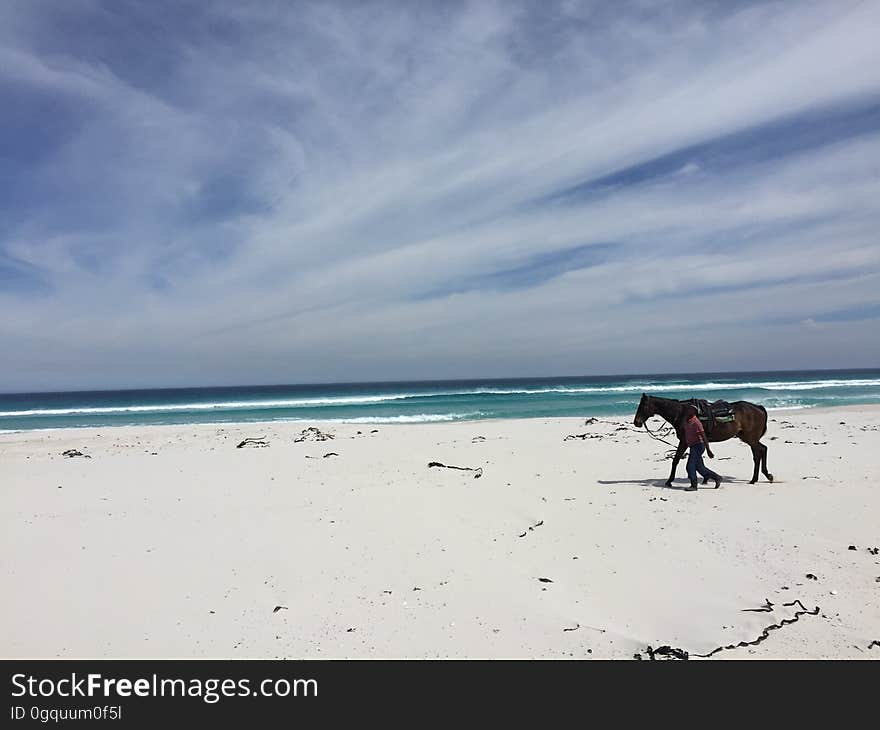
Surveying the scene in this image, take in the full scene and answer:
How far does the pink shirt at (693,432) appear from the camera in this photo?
9477 mm

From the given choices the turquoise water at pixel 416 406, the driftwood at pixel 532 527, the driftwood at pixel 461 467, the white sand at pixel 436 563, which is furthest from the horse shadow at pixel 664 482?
the turquoise water at pixel 416 406

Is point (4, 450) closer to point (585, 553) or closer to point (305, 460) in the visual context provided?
point (305, 460)

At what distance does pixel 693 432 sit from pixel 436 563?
19.6 ft

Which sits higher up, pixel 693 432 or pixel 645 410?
pixel 645 410

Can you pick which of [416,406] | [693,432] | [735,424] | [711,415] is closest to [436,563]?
[693,432]

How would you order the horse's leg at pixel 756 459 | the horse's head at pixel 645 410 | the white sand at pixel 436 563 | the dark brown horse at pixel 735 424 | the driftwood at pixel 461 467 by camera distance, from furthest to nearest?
the driftwood at pixel 461 467 → the horse's head at pixel 645 410 → the dark brown horse at pixel 735 424 → the horse's leg at pixel 756 459 → the white sand at pixel 436 563

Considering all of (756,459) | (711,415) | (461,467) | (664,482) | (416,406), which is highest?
(711,415)

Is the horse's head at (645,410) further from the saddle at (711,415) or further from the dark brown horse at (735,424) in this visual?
the saddle at (711,415)

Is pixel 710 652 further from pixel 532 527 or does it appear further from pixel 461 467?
pixel 461 467

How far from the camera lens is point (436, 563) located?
5781mm

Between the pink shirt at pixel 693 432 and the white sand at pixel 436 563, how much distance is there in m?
0.92

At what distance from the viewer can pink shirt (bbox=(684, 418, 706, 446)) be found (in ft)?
31.1
